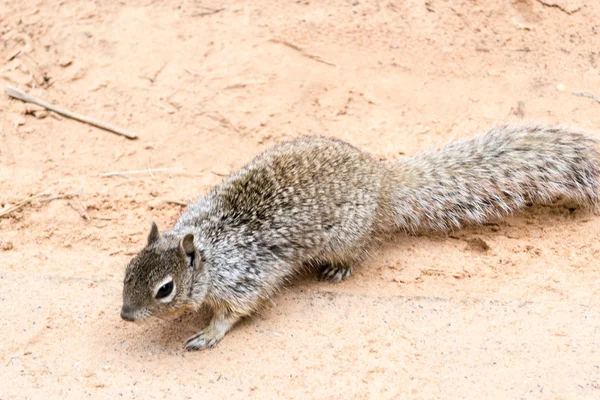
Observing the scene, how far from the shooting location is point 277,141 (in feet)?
22.0

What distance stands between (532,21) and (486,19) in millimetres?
435

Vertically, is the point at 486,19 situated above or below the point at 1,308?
above

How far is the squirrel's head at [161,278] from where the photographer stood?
4.46 m

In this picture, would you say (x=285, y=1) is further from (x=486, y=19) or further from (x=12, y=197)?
(x=12, y=197)

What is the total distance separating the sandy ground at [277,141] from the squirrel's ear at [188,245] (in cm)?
65

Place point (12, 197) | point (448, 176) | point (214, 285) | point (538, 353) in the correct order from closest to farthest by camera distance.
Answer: point (538, 353) → point (214, 285) → point (448, 176) → point (12, 197)

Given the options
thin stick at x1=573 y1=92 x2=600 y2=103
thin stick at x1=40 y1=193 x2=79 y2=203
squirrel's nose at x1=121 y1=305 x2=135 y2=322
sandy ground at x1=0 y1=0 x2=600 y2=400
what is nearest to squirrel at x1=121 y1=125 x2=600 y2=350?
squirrel's nose at x1=121 y1=305 x2=135 y2=322

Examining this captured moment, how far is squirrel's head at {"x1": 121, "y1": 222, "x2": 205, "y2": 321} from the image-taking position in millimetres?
4465

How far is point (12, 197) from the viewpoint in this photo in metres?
6.22

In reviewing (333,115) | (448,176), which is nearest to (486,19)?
(333,115)

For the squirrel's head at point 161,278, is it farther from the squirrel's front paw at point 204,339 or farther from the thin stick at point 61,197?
the thin stick at point 61,197

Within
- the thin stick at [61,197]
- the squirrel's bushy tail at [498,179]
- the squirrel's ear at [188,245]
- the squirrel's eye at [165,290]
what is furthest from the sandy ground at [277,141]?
the squirrel's ear at [188,245]

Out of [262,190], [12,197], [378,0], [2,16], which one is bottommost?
[12,197]

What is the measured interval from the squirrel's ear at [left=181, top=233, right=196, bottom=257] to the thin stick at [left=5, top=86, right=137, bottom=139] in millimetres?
2370
